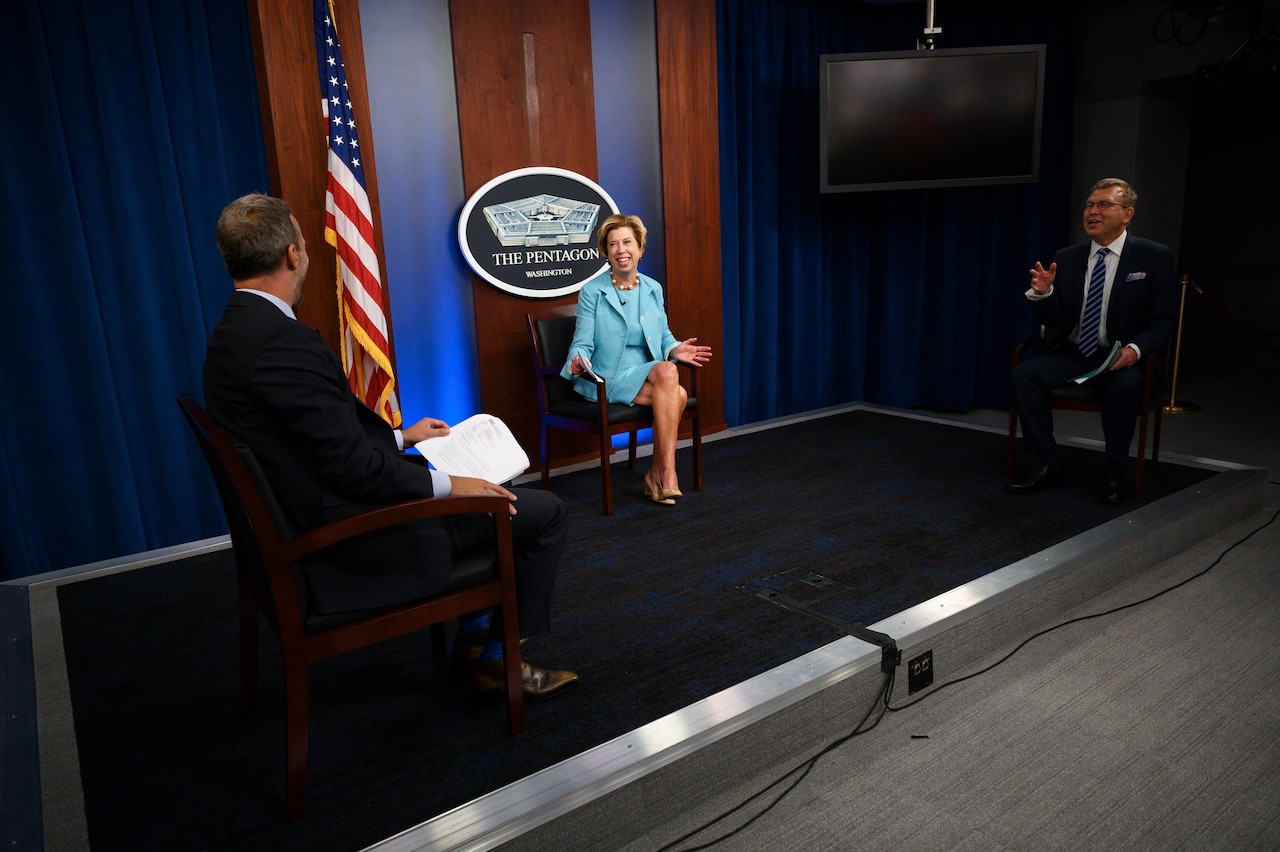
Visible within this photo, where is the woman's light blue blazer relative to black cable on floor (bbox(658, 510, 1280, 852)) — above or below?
above

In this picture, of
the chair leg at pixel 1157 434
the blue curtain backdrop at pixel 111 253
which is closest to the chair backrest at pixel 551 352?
the blue curtain backdrop at pixel 111 253

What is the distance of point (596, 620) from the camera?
8.39 feet

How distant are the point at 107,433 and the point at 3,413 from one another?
1.10 feet

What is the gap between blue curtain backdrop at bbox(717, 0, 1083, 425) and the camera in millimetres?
5070

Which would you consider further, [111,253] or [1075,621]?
[111,253]

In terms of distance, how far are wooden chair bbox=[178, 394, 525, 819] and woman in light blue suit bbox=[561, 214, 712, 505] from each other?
177 centimetres

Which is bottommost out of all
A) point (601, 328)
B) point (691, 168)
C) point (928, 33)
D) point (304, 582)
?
point (304, 582)

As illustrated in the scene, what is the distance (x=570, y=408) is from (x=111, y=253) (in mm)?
1919

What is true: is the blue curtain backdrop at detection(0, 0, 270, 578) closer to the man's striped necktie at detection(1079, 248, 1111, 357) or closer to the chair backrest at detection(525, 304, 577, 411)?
the chair backrest at detection(525, 304, 577, 411)

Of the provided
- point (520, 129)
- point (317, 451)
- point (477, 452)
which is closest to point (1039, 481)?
point (477, 452)

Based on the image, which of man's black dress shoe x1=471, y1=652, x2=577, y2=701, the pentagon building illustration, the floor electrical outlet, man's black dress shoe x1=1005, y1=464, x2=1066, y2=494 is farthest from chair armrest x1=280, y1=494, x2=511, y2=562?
man's black dress shoe x1=1005, y1=464, x2=1066, y2=494

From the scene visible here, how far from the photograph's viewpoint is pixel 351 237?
11.1 ft

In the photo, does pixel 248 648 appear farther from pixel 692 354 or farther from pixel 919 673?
pixel 692 354

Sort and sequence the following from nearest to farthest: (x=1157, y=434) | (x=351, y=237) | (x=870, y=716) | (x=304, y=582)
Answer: (x=304, y=582), (x=870, y=716), (x=351, y=237), (x=1157, y=434)
